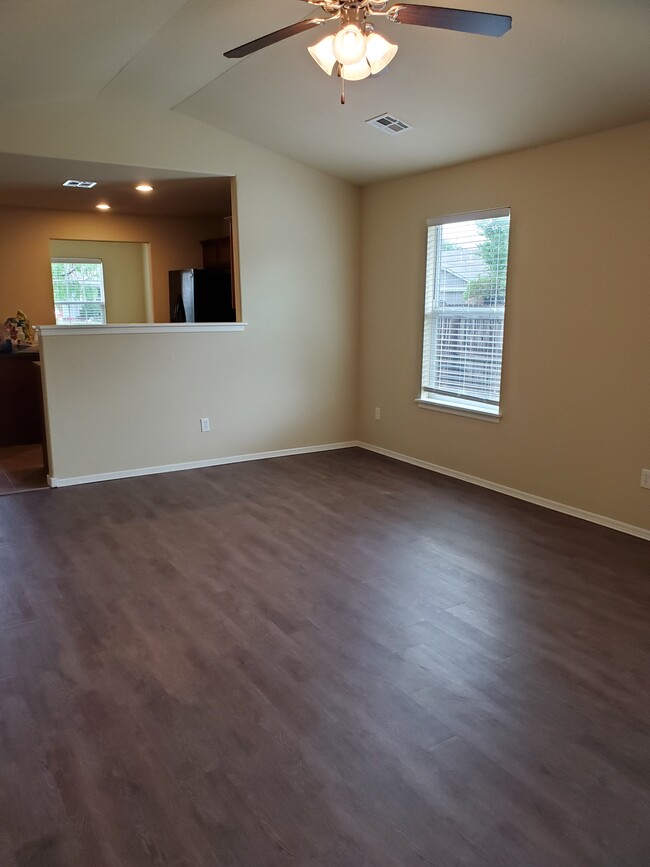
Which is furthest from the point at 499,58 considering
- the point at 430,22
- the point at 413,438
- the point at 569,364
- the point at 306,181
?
the point at 413,438

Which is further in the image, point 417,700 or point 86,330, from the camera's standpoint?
point 86,330

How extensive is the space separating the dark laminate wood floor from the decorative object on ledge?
2.79 meters

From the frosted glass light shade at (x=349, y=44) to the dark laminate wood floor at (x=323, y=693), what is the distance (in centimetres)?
234

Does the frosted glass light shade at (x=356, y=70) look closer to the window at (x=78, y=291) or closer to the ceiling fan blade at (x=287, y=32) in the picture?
the ceiling fan blade at (x=287, y=32)

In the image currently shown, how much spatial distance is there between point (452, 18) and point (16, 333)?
5.47 m

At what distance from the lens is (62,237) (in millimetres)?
7141

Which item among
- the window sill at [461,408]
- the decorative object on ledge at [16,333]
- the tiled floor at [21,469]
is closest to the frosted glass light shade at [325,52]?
the window sill at [461,408]

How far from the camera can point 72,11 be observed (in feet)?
9.58

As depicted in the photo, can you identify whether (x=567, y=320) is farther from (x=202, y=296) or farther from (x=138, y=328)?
(x=202, y=296)

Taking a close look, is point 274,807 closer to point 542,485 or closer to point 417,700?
point 417,700

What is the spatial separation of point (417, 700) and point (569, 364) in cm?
266

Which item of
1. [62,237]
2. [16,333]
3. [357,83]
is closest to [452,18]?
[357,83]

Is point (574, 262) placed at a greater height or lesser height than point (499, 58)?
lesser

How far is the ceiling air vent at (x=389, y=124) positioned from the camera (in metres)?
4.22
